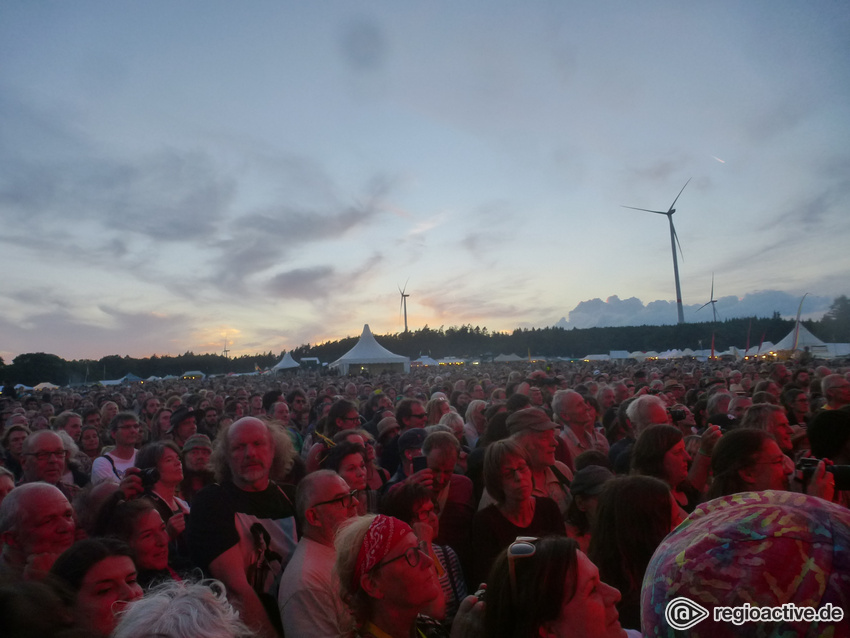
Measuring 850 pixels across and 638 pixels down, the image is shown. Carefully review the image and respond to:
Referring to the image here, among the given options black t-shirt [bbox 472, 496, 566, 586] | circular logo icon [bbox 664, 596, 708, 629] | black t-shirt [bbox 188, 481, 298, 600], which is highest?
circular logo icon [bbox 664, 596, 708, 629]

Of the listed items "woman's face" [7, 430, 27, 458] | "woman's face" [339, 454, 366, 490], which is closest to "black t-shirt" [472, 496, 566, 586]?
"woman's face" [339, 454, 366, 490]

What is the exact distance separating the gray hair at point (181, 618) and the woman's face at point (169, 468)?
96.1 inches

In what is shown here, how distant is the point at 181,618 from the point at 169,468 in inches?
104

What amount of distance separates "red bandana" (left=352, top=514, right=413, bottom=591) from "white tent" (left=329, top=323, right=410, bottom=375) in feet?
120

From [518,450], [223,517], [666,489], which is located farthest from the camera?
[518,450]

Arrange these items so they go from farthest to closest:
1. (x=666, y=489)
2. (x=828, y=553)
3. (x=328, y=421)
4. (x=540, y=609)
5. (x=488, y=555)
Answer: (x=328, y=421) < (x=488, y=555) < (x=666, y=489) < (x=540, y=609) < (x=828, y=553)

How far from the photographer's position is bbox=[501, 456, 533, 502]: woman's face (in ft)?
11.1

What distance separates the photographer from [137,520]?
2787mm

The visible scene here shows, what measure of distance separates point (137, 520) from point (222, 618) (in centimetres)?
158

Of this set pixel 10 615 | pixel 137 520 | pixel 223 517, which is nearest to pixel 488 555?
pixel 223 517

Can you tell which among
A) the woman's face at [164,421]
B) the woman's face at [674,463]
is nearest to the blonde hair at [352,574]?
the woman's face at [674,463]

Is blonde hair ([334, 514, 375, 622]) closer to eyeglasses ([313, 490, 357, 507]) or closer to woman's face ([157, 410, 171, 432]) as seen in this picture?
eyeglasses ([313, 490, 357, 507])

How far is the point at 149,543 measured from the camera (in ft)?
9.15

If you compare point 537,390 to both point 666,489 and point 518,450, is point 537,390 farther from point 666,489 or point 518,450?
point 666,489
